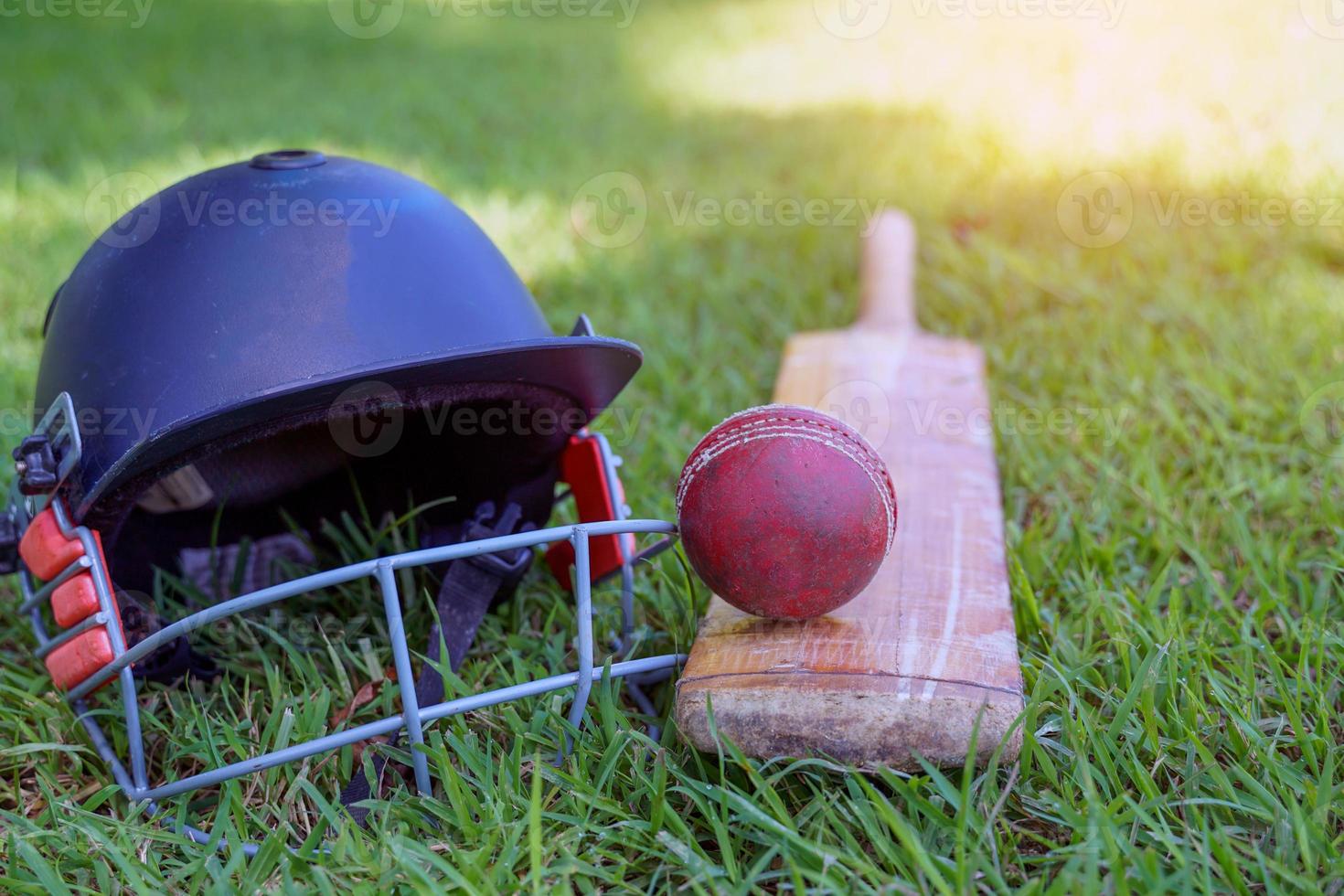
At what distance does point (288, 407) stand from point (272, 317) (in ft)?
0.64

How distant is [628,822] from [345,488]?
891 millimetres

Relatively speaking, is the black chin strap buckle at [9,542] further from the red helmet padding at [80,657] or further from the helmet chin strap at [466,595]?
the helmet chin strap at [466,595]

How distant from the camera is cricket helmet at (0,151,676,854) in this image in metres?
1.40

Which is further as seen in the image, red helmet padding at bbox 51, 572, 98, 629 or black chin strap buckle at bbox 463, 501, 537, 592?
black chin strap buckle at bbox 463, 501, 537, 592

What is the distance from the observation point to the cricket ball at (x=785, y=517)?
4.70 ft

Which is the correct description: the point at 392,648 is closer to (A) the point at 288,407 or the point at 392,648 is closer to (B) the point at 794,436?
(A) the point at 288,407

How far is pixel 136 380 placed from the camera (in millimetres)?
1491

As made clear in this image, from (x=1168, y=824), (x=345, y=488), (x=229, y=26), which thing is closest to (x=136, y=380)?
(x=345, y=488)

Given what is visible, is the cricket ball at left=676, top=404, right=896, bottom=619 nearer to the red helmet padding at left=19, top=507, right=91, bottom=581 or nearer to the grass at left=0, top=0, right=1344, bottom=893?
the grass at left=0, top=0, right=1344, bottom=893

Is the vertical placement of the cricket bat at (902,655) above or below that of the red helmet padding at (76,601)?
below

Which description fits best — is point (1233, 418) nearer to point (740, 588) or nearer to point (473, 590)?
point (740, 588)

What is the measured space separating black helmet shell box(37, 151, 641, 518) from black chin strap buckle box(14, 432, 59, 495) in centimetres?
3

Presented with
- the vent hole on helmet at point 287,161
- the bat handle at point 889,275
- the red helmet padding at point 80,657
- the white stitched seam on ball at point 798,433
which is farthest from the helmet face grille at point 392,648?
the bat handle at point 889,275

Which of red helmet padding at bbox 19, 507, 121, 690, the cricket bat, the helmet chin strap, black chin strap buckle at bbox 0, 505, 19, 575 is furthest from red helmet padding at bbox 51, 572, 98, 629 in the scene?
the cricket bat
